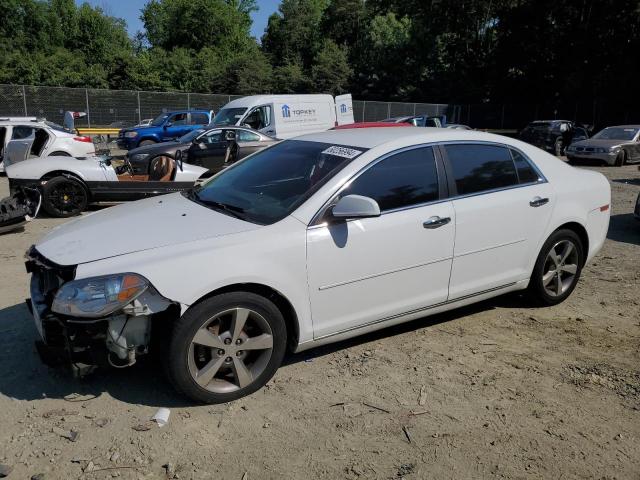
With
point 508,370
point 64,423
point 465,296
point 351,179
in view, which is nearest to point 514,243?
point 465,296

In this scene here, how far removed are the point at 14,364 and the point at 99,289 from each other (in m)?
1.29

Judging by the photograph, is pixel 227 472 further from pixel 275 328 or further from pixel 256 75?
pixel 256 75

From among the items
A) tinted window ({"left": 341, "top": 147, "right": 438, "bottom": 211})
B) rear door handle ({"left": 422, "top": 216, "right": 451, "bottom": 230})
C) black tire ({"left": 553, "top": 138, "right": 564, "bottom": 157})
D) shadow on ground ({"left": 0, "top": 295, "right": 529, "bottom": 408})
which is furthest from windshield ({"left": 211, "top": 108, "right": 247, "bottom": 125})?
rear door handle ({"left": 422, "top": 216, "right": 451, "bottom": 230})

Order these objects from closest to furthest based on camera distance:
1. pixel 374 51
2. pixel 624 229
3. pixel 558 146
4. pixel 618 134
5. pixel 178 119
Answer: pixel 624 229 < pixel 618 134 < pixel 558 146 < pixel 178 119 < pixel 374 51

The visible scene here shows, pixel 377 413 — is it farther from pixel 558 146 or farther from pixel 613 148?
pixel 558 146

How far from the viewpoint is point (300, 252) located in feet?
11.2

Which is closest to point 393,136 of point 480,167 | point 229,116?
point 480,167

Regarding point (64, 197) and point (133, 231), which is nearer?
point (133, 231)

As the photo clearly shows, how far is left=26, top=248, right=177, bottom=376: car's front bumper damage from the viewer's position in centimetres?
303

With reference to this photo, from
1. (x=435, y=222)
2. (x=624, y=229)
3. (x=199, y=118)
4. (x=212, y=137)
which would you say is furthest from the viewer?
(x=199, y=118)

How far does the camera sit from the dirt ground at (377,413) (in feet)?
9.30

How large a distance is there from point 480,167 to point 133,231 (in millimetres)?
2545

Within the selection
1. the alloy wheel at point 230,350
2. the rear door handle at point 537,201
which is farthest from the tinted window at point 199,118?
the alloy wheel at point 230,350

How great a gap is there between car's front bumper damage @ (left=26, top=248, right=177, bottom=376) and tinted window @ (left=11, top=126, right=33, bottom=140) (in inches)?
481
